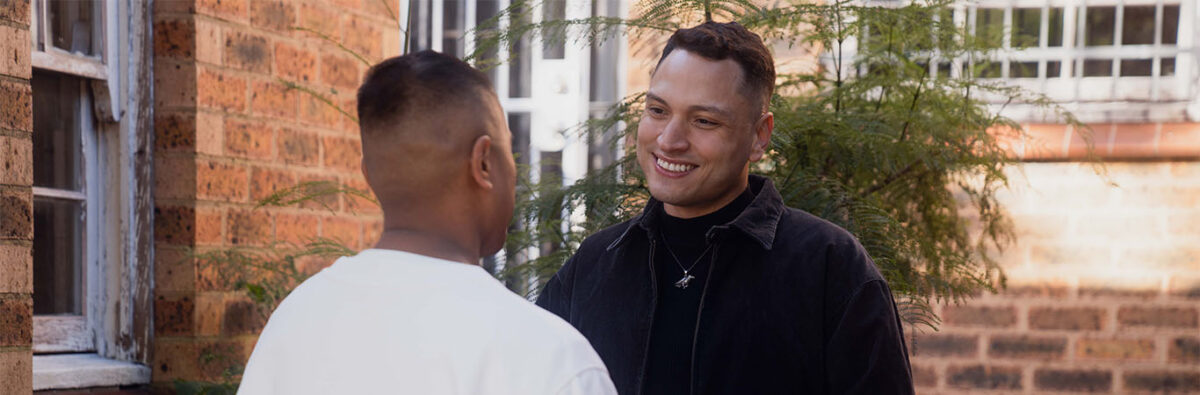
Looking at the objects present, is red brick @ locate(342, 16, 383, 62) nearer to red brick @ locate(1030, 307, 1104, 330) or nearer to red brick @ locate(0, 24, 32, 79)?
red brick @ locate(0, 24, 32, 79)

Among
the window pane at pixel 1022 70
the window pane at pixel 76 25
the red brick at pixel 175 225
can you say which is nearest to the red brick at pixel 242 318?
the red brick at pixel 175 225

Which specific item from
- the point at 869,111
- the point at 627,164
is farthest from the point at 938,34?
the point at 627,164

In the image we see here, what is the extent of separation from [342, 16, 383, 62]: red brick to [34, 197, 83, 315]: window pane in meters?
1.10

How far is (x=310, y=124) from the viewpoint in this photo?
412 centimetres

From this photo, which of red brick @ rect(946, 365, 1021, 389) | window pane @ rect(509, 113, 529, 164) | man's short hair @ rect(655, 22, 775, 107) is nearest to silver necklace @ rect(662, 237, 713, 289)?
man's short hair @ rect(655, 22, 775, 107)

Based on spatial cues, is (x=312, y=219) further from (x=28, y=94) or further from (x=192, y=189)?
(x=28, y=94)

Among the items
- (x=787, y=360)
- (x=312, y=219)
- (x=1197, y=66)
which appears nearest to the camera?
(x=787, y=360)

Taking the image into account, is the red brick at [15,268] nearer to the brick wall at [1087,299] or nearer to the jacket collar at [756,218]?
the jacket collar at [756,218]

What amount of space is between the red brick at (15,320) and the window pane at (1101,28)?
4.33m

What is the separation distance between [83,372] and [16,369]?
0.64 metres

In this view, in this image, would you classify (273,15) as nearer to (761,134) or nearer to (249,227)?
(249,227)

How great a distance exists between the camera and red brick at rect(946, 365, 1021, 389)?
5.30m

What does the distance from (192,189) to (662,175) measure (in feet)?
6.14

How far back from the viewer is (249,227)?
3865 mm
